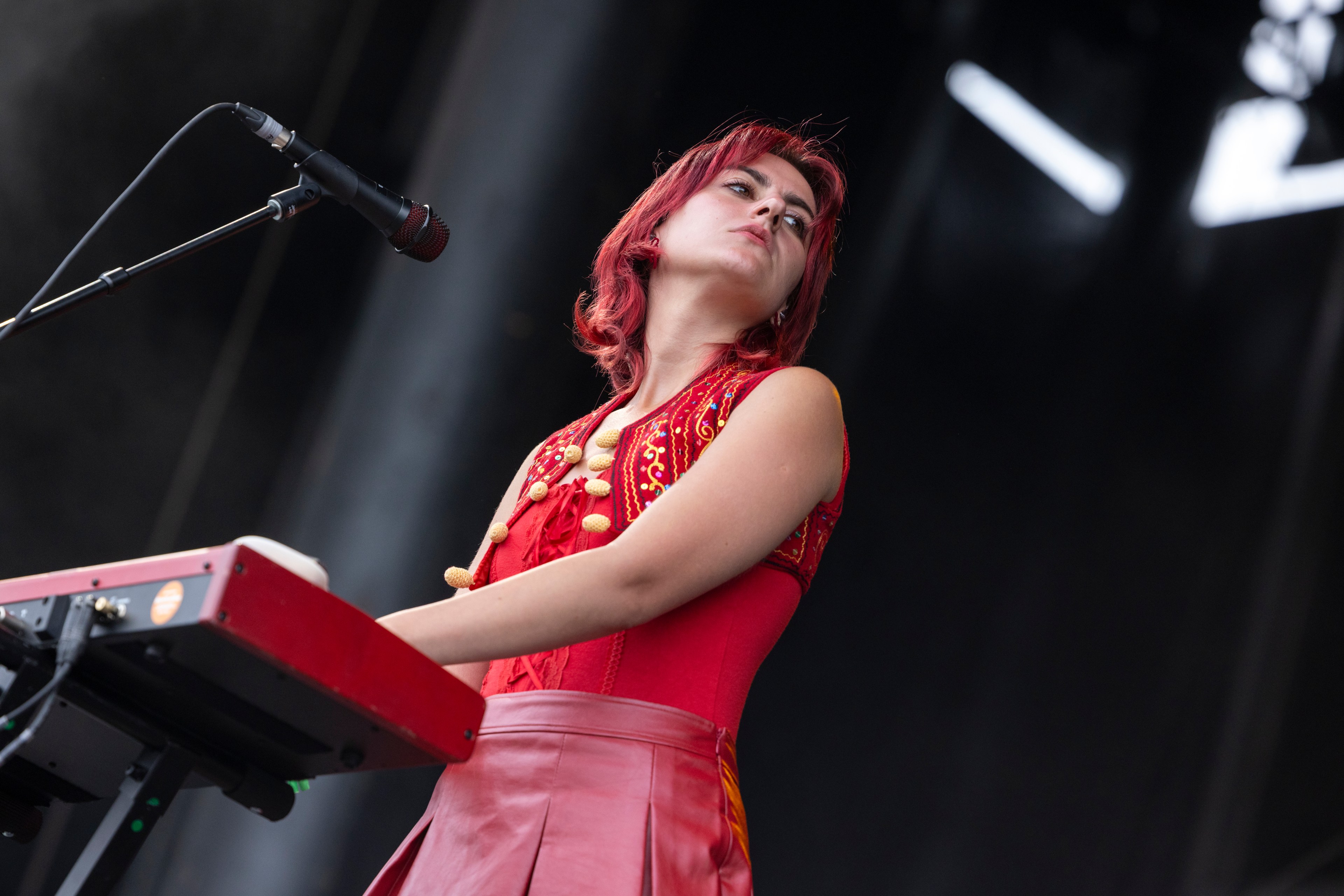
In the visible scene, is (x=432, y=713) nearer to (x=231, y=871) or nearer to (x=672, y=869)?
(x=672, y=869)

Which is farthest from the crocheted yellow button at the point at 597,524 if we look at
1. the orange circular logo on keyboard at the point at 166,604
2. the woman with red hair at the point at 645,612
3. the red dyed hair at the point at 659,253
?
the orange circular logo on keyboard at the point at 166,604

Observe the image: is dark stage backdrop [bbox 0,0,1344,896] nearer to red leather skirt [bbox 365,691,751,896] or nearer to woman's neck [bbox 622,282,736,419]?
woman's neck [bbox 622,282,736,419]

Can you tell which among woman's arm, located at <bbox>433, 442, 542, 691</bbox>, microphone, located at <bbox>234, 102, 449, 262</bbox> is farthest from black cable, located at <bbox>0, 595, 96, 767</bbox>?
microphone, located at <bbox>234, 102, 449, 262</bbox>

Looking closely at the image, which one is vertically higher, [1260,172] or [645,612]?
[1260,172]

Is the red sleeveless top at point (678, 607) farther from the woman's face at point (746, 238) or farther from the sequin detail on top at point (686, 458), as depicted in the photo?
the woman's face at point (746, 238)

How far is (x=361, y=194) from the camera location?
1.34 metres

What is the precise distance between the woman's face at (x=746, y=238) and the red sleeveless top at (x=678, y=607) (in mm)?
183

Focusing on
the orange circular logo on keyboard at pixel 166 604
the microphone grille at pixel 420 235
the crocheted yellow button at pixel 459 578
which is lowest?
the orange circular logo on keyboard at pixel 166 604

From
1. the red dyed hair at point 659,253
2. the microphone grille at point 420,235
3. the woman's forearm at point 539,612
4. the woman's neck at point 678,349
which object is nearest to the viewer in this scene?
the woman's forearm at point 539,612

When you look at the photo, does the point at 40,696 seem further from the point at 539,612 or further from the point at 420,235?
the point at 420,235

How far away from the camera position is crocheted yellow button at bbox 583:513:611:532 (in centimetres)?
126

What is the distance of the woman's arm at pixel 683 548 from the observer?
1001 mm

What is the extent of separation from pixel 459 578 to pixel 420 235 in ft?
1.33

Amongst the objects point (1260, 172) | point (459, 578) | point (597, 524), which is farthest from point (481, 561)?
point (1260, 172)
